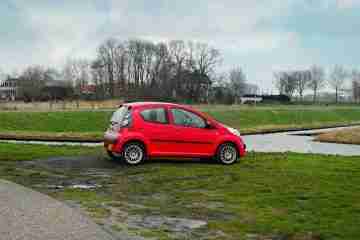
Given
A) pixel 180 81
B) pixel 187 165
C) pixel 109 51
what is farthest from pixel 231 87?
pixel 187 165

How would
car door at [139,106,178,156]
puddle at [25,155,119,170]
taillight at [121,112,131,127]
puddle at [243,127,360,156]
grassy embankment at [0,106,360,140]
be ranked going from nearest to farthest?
puddle at [25,155,119,170]
taillight at [121,112,131,127]
car door at [139,106,178,156]
puddle at [243,127,360,156]
grassy embankment at [0,106,360,140]

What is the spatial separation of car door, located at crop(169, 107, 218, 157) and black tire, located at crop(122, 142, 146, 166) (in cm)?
86

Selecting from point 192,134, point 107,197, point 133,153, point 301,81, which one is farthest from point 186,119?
point 301,81

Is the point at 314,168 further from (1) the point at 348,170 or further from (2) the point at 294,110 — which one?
(2) the point at 294,110

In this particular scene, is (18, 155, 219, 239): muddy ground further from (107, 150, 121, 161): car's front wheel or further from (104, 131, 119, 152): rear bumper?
(104, 131, 119, 152): rear bumper

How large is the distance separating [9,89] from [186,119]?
324 ft

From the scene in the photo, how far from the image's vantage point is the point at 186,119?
13.8m

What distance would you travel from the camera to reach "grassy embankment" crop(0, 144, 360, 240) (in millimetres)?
6875

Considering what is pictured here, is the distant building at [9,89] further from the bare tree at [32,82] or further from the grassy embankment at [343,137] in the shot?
the grassy embankment at [343,137]

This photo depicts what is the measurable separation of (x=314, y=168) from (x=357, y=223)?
614 cm

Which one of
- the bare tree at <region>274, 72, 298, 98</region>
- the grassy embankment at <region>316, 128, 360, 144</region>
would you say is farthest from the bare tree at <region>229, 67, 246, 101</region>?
the grassy embankment at <region>316, 128, 360, 144</region>

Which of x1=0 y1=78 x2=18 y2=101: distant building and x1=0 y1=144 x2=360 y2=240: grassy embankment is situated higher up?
x1=0 y1=78 x2=18 y2=101: distant building

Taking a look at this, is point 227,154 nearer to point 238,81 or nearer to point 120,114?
point 120,114

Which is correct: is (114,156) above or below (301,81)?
below
